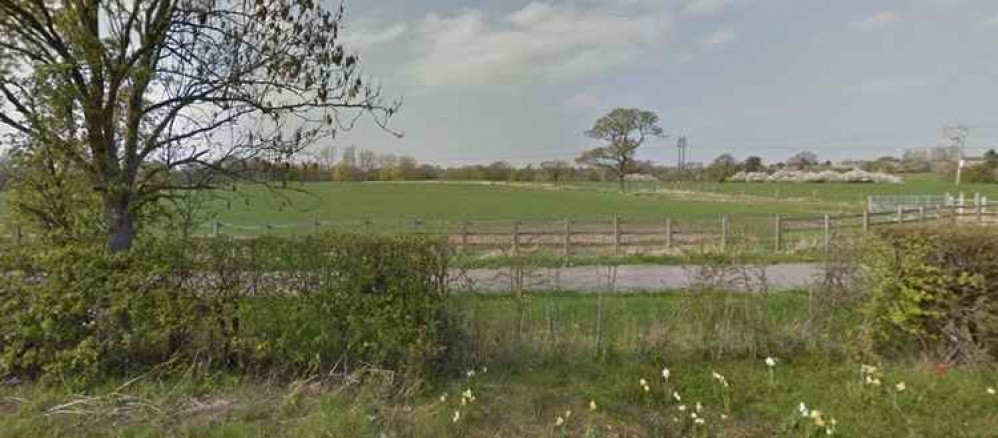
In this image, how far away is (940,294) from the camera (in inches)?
183

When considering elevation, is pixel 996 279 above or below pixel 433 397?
above

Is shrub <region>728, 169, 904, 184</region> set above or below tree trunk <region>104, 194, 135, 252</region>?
below

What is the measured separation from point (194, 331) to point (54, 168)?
212 cm

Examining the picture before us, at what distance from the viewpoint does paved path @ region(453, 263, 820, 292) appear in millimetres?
5312

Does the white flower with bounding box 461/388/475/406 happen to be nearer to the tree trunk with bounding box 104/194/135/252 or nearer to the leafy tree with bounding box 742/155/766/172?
the tree trunk with bounding box 104/194/135/252

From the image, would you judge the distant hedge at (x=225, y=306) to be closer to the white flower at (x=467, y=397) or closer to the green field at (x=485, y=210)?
the white flower at (x=467, y=397)

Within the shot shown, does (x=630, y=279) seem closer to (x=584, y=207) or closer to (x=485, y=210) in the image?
(x=485, y=210)

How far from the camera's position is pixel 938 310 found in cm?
469

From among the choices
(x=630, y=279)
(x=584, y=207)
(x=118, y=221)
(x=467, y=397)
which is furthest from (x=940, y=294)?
(x=584, y=207)

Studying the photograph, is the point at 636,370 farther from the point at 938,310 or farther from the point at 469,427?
the point at 938,310

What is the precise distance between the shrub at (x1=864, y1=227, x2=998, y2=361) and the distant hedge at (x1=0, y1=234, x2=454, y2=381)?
14.1 feet

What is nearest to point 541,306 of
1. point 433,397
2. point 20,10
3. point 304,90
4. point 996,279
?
point 433,397

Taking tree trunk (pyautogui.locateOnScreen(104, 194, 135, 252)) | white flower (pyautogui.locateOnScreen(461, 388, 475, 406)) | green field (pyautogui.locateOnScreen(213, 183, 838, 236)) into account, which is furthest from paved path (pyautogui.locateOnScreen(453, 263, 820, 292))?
green field (pyautogui.locateOnScreen(213, 183, 838, 236))

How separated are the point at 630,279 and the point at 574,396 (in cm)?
963
